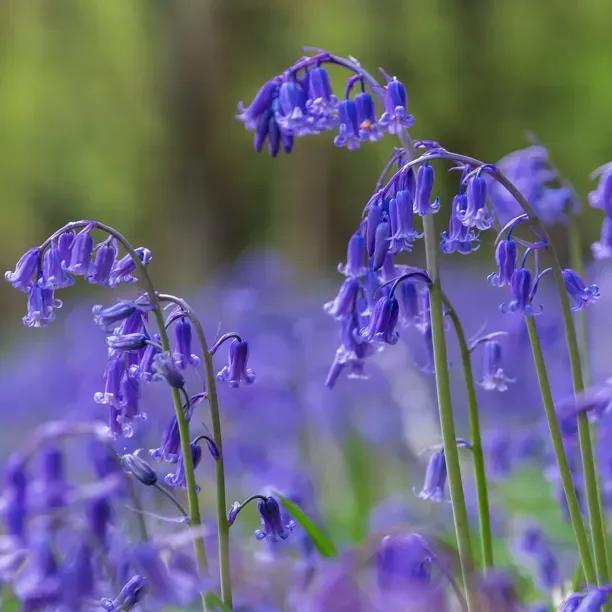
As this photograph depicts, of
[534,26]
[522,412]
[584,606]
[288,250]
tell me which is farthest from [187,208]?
[584,606]

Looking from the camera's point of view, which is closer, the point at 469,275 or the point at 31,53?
the point at 469,275

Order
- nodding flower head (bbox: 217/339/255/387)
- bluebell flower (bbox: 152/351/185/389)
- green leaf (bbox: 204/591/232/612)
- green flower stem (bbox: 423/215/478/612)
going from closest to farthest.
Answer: green leaf (bbox: 204/591/232/612), bluebell flower (bbox: 152/351/185/389), green flower stem (bbox: 423/215/478/612), nodding flower head (bbox: 217/339/255/387)

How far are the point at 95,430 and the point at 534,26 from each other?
22335 mm

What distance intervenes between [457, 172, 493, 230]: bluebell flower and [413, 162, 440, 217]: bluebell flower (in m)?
0.07

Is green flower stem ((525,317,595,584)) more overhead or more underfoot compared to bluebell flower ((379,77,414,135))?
more underfoot

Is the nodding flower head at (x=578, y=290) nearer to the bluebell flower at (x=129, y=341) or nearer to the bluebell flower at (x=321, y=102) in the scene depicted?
the bluebell flower at (x=321, y=102)

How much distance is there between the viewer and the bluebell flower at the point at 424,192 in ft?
7.43

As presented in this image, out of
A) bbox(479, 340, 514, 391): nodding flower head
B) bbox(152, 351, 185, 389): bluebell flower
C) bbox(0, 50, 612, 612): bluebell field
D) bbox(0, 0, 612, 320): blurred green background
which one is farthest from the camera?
bbox(0, 0, 612, 320): blurred green background

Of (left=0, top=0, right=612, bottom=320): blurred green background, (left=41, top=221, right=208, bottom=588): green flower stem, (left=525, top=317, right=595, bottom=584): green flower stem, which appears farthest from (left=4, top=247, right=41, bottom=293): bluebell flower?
(left=0, top=0, right=612, bottom=320): blurred green background

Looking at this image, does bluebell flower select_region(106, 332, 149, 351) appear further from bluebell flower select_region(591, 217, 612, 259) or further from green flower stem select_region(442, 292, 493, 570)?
bluebell flower select_region(591, 217, 612, 259)

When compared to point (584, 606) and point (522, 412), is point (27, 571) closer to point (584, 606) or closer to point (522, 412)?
point (584, 606)

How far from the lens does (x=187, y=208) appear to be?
1856 centimetres

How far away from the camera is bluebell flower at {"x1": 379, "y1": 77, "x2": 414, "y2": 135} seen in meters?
2.38

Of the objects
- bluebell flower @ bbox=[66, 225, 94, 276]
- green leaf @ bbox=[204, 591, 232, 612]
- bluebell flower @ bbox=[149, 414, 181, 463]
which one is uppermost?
bluebell flower @ bbox=[66, 225, 94, 276]
